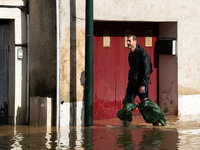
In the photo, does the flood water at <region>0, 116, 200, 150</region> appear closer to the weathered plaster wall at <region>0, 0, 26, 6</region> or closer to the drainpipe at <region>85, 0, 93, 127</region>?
the drainpipe at <region>85, 0, 93, 127</region>

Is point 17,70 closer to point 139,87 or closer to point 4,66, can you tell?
point 4,66

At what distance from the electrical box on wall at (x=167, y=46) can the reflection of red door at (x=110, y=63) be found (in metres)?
0.43

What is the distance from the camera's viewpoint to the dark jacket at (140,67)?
866cm

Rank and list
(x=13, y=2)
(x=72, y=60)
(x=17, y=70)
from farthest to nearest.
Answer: (x=17, y=70), (x=13, y=2), (x=72, y=60)

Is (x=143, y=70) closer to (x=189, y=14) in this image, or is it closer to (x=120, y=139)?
(x=120, y=139)

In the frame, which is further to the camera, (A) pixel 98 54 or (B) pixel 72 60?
(A) pixel 98 54

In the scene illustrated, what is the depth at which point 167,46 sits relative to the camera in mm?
10688

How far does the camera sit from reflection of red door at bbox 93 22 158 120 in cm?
1038

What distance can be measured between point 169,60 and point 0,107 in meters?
4.37

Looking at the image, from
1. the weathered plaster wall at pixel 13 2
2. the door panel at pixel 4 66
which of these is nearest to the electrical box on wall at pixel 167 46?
the weathered plaster wall at pixel 13 2

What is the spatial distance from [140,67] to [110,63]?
178 cm

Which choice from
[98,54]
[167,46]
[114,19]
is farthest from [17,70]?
[167,46]

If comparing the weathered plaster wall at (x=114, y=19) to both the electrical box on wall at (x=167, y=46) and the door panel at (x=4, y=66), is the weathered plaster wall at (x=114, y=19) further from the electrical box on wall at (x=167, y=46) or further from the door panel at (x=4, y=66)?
the door panel at (x=4, y=66)

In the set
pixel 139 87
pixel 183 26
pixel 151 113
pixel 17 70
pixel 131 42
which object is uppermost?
pixel 183 26
